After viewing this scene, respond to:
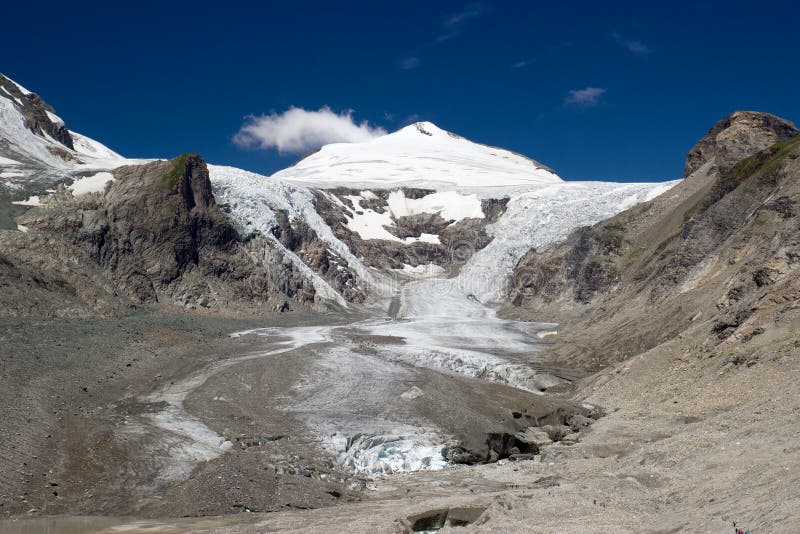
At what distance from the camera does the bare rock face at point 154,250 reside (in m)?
55.1

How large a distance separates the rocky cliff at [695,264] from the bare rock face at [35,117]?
71.0 meters

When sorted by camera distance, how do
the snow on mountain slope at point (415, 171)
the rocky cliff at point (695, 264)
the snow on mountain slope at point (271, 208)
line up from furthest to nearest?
the snow on mountain slope at point (415, 171)
the snow on mountain slope at point (271, 208)
the rocky cliff at point (695, 264)

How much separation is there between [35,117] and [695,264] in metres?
94.1

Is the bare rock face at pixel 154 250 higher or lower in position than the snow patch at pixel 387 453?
higher

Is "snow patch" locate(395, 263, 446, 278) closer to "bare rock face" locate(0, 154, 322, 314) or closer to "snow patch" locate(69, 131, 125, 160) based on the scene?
"bare rock face" locate(0, 154, 322, 314)

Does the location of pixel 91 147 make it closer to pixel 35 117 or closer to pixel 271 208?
pixel 35 117

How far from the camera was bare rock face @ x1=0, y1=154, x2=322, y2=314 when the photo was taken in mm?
55062

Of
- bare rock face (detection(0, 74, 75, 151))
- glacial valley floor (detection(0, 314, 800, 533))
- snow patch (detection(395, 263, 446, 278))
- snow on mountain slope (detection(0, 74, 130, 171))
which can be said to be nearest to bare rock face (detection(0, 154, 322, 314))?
snow on mountain slope (detection(0, 74, 130, 171))

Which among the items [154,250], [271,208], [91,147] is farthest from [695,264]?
[91,147]

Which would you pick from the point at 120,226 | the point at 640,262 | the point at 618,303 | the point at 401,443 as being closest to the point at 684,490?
the point at 401,443

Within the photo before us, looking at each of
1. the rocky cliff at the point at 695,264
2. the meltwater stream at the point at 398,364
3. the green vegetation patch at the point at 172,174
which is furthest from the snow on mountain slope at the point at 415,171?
the rocky cliff at the point at 695,264

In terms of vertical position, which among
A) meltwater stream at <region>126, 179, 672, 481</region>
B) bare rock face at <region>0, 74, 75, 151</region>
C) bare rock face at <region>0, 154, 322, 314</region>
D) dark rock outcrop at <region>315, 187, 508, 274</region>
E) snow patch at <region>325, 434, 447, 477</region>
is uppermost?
bare rock face at <region>0, 74, 75, 151</region>

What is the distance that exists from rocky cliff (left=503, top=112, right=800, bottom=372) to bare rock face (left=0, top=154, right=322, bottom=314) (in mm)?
30003

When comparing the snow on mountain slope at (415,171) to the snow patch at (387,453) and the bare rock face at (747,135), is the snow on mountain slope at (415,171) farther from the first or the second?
the snow patch at (387,453)
